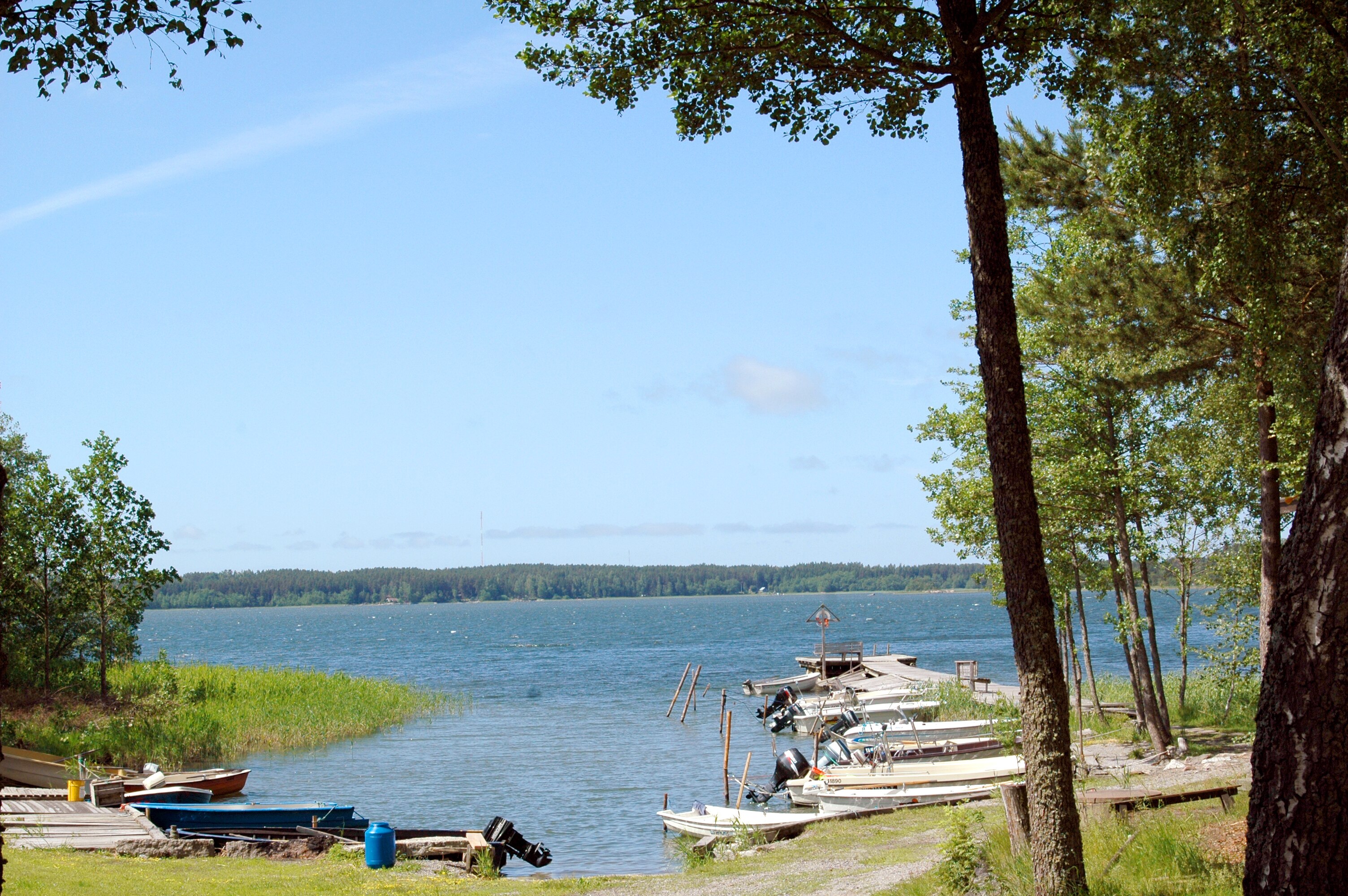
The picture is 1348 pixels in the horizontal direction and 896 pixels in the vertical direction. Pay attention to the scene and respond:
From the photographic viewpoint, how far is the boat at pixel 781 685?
152 feet

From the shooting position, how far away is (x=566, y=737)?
3534 centimetres

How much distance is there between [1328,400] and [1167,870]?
5.07 meters

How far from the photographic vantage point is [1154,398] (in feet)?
71.5

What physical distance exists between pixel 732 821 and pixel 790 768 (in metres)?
4.99

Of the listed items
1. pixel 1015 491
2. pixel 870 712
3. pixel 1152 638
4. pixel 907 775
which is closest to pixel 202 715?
pixel 870 712

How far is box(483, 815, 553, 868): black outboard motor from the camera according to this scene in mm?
17438

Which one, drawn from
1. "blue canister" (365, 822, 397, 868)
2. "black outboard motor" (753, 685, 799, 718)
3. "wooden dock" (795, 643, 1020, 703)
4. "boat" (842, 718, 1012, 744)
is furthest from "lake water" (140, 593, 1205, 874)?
"wooden dock" (795, 643, 1020, 703)

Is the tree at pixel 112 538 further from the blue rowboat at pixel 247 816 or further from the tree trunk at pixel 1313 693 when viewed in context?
the tree trunk at pixel 1313 693

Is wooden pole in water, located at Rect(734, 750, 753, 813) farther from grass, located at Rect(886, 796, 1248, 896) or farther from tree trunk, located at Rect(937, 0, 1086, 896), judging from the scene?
tree trunk, located at Rect(937, 0, 1086, 896)

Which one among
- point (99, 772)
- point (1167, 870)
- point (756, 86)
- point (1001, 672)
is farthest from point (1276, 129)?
point (1001, 672)

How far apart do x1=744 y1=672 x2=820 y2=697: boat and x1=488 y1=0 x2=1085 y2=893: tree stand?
38510 millimetres

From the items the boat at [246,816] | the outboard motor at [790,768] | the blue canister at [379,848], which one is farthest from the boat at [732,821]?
the boat at [246,816]

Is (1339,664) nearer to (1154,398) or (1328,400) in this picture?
(1328,400)

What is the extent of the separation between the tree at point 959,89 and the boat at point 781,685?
126 feet
